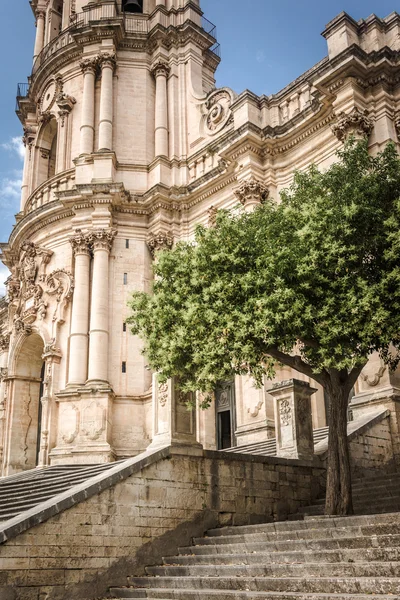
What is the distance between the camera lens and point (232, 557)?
31.4ft

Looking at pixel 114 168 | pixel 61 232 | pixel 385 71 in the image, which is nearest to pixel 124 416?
pixel 61 232

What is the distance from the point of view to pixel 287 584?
309 inches

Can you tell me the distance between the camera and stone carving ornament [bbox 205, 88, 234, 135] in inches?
963

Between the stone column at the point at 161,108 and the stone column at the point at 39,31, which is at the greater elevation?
the stone column at the point at 39,31

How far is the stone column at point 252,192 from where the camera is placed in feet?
68.0

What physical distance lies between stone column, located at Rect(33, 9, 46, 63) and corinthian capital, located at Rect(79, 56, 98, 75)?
6.35 metres

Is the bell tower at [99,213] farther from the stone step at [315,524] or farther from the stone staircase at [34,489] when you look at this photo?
the stone step at [315,524]

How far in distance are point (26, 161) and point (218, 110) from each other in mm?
11571

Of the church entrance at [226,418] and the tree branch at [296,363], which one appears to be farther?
the church entrance at [226,418]

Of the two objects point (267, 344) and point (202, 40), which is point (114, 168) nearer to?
point (202, 40)

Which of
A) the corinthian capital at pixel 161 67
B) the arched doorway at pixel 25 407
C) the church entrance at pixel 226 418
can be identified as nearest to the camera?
the church entrance at pixel 226 418

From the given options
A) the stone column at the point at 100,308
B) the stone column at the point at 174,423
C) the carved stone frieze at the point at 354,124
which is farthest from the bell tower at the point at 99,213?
the stone column at the point at 174,423

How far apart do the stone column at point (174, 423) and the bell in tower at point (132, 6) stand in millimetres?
23382

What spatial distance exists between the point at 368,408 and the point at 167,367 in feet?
18.3
